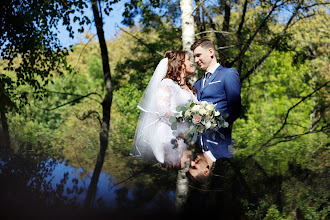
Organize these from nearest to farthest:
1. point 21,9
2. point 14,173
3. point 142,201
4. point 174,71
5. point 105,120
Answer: point 142,201 < point 14,173 < point 174,71 < point 21,9 < point 105,120

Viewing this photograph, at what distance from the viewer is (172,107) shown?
11.2 feet

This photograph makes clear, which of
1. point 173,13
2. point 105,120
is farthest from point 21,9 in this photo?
point 173,13

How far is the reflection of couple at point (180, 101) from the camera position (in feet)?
10.7

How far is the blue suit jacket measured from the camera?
327 centimetres

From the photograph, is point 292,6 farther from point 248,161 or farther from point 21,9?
point 21,9

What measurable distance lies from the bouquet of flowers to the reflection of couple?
→ 0.17 meters

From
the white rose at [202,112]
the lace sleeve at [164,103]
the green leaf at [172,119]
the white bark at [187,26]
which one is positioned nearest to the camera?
the white rose at [202,112]

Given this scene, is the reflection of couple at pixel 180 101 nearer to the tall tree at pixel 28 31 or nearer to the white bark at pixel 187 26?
the white bark at pixel 187 26

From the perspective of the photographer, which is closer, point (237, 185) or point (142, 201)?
point (142, 201)

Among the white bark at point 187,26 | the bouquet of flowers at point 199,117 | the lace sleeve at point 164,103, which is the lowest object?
the bouquet of flowers at point 199,117

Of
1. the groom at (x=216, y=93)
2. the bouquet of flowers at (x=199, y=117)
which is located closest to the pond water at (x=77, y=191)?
the bouquet of flowers at (x=199, y=117)

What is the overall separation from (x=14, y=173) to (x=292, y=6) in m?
6.77

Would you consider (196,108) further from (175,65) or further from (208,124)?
(175,65)

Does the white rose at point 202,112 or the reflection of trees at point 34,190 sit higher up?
the white rose at point 202,112
